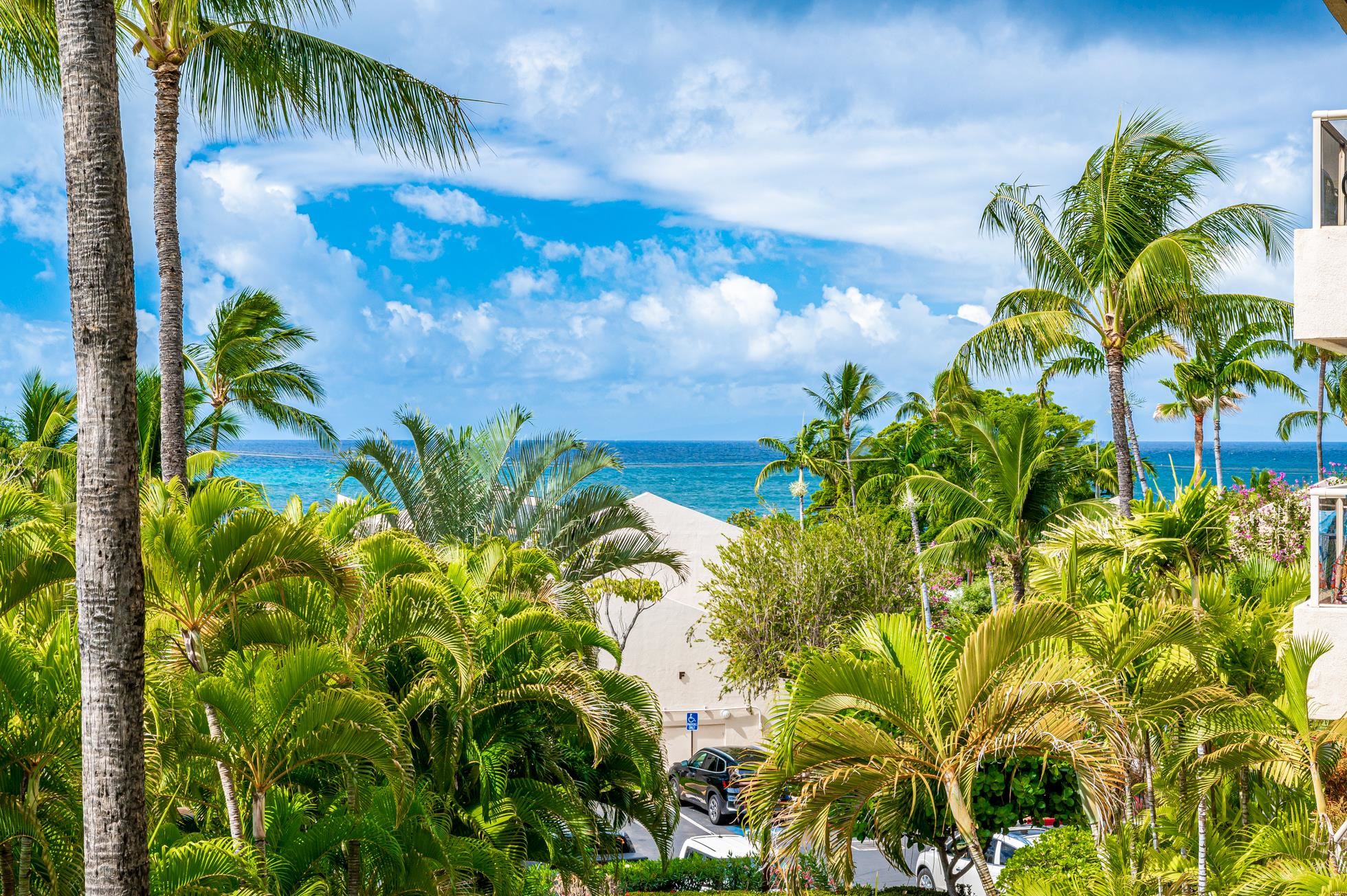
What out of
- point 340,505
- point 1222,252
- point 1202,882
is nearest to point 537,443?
point 340,505

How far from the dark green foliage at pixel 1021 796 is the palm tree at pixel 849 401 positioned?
2811 centimetres

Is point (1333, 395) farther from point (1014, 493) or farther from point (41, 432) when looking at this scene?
point (41, 432)

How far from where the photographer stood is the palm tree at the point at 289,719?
7785 millimetres

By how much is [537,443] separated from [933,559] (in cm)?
1073

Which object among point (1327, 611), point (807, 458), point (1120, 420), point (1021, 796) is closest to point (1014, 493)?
point (1120, 420)

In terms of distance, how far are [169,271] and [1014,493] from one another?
52.6ft

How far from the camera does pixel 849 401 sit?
41.5m

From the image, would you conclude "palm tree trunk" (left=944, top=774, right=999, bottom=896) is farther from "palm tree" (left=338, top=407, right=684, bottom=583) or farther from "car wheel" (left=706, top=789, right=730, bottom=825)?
"car wheel" (left=706, top=789, right=730, bottom=825)

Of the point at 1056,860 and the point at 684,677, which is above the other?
the point at 1056,860

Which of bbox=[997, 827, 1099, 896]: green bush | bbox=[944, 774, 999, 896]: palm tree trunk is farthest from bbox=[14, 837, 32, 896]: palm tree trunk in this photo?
bbox=[997, 827, 1099, 896]: green bush

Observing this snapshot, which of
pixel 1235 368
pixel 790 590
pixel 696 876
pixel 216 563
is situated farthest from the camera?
pixel 1235 368

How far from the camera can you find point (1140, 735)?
380 inches

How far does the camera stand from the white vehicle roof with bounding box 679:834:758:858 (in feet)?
56.6

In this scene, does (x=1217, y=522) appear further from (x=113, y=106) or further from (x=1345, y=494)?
(x=113, y=106)
